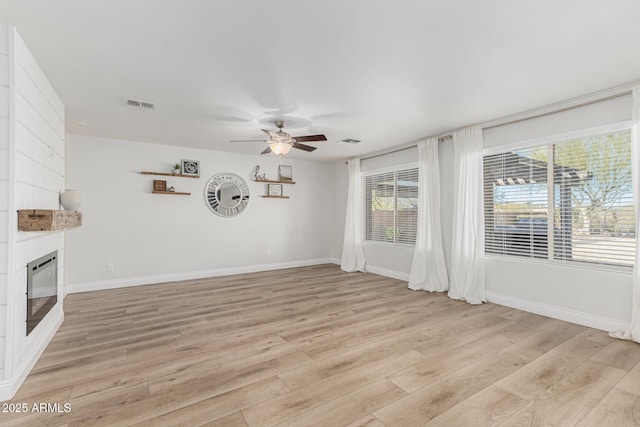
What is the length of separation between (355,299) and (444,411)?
257 centimetres

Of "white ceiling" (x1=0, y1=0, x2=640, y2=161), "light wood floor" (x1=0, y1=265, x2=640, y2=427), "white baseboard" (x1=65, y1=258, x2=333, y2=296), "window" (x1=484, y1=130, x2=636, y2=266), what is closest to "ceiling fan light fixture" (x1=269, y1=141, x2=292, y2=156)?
"white ceiling" (x1=0, y1=0, x2=640, y2=161)

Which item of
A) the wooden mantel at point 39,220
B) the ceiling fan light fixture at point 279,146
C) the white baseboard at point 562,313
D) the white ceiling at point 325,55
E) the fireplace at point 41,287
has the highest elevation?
the white ceiling at point 325,55

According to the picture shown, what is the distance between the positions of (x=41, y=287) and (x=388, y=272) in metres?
5.26

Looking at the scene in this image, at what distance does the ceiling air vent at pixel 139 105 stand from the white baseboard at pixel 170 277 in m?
3.19

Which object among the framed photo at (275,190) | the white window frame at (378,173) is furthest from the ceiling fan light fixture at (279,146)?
the framed photo at (275,190)

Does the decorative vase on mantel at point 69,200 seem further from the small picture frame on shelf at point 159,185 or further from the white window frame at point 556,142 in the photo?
the white window frame at point 556,142

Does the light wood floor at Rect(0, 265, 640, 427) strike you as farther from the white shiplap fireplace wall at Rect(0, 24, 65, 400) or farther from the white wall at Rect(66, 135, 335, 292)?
the white wall at Rect(66, 135, 335, 292)

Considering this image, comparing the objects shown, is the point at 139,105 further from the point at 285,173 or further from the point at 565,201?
the point at 565,201

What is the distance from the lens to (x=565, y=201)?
3.64 metres

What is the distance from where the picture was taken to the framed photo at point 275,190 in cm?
680

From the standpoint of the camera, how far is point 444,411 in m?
1.94

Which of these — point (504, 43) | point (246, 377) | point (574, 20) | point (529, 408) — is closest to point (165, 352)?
point (246, 377)

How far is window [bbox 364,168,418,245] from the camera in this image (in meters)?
5.70

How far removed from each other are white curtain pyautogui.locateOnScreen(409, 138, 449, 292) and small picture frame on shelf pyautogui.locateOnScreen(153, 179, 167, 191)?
15.5ft
